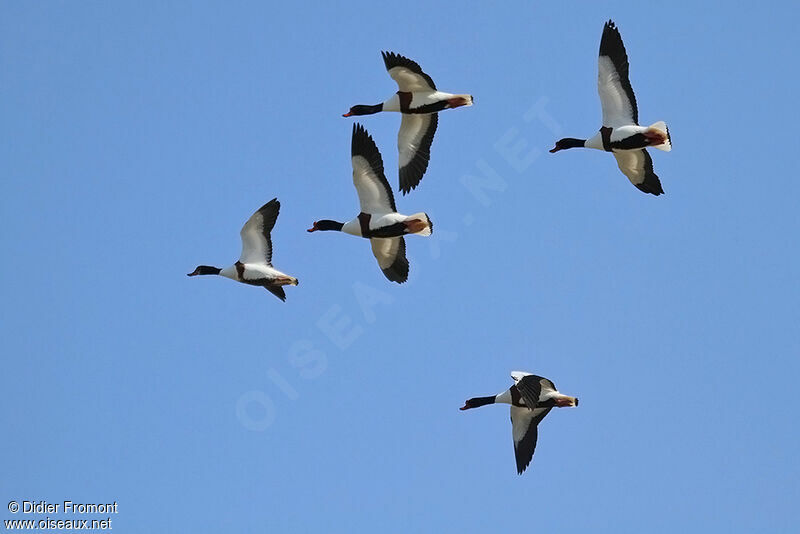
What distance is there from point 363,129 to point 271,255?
286 centimetres

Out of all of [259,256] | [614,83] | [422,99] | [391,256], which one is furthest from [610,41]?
[259,256]

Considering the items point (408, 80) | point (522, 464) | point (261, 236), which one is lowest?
point (522, 464)

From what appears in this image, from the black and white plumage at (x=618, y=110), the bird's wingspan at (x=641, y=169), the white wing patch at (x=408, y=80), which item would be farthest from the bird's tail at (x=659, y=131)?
the white wing patch at (x=408, y=80)

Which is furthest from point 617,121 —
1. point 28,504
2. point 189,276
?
point 28,504

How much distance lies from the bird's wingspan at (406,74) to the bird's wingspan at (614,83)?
2.93 meters

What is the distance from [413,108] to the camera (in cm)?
2719

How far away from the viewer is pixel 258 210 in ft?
89.9

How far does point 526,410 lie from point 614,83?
573cm

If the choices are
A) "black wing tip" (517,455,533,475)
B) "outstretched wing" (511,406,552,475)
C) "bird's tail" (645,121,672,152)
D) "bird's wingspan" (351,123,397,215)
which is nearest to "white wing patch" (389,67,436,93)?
"bird's wingspan" (351,123,397,215)

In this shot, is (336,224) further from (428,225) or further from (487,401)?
(487,401)

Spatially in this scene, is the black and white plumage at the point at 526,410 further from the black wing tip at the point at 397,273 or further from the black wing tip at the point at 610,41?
the black wing tip at the point at 610,41

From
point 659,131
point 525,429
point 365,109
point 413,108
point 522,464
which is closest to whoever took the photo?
point 659,131

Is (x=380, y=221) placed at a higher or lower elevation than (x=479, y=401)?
higher

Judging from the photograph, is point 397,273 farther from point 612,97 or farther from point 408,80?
point 612,97
